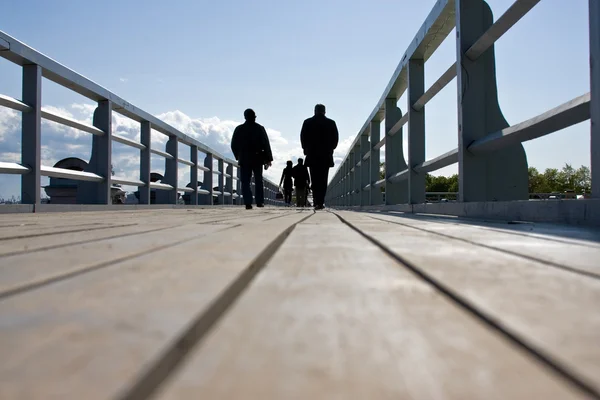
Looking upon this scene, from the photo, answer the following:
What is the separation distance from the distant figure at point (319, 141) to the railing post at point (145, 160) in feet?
8.06

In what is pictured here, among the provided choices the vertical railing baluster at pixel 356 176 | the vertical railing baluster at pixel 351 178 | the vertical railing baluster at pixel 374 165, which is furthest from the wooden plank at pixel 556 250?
A: the vertical railing baluster at pixel 351 178

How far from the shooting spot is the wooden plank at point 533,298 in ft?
1.12

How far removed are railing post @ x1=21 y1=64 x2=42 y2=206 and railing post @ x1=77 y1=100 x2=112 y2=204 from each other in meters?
1.23

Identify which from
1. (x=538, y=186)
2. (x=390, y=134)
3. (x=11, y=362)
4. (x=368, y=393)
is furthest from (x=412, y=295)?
(x=538, y=186)

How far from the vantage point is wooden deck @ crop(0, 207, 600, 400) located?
0.96 feet

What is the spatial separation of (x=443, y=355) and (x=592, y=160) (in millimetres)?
1751

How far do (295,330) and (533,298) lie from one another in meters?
0.31

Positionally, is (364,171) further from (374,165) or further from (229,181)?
(229,181)

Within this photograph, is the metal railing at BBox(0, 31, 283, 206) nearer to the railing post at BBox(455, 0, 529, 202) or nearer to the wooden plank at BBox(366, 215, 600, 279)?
the railing post at BBox(455, 0, 529, 202)

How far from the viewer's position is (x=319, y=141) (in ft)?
21.7

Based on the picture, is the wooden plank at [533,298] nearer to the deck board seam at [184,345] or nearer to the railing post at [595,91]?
the deck board seam at [184,345]

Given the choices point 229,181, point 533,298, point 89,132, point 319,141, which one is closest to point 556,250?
point 533,298

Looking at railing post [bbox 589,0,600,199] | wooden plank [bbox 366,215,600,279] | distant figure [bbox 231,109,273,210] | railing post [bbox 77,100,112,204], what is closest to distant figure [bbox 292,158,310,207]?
distant figure [bbox 231,109,273,210]

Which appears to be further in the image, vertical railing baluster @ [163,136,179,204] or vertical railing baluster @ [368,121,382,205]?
vertical railing baluster @ [163,136,179,204]
